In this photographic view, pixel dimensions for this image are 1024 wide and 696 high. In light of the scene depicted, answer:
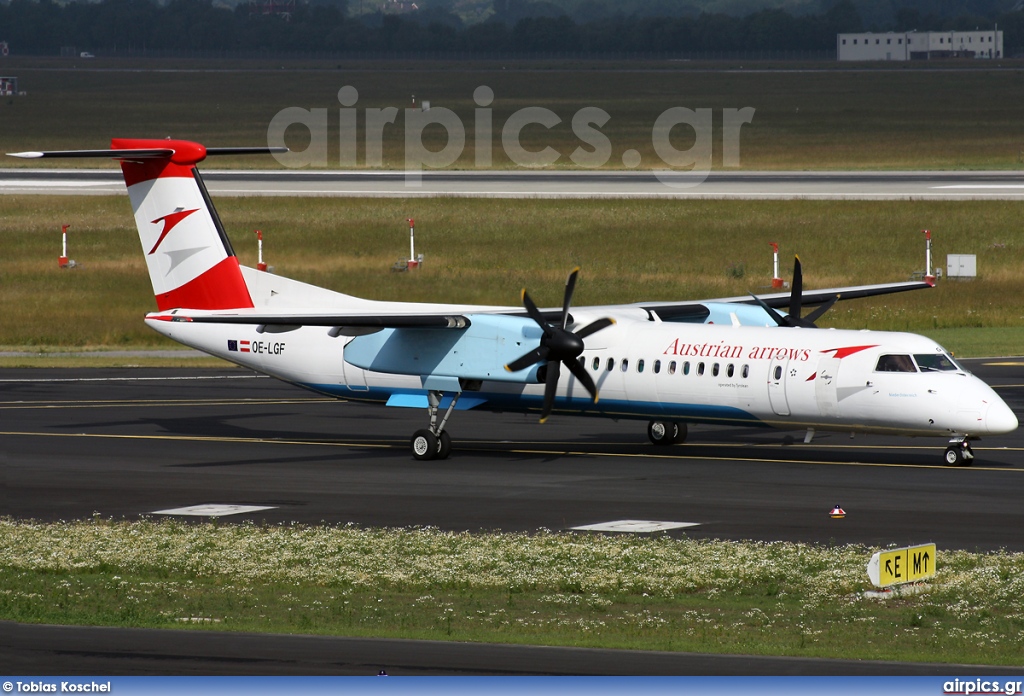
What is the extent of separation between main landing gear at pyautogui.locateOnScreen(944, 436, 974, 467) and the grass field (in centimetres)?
7104

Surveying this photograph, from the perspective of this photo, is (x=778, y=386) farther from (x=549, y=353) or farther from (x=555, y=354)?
(x=549, y=353)

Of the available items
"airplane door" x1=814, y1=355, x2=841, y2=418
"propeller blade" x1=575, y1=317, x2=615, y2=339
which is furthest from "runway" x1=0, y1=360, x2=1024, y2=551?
"propeller blade" x1=575, y1=317, x2=615, y2=339

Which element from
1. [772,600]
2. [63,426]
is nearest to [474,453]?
[63,426]

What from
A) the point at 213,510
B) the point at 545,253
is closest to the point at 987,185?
the point at 545,253

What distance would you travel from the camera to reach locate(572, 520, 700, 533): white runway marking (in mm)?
22048

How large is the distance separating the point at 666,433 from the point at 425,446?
556 centimetres

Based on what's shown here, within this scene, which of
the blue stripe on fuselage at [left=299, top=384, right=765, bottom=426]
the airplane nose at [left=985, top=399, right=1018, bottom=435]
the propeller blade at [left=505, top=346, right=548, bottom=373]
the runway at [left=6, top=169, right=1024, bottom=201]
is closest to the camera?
the airplane nose at [left=985, top=399, right=1018, bottom=435]

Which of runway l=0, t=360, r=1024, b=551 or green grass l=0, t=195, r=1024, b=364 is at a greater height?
green grass l=0, t=195, r=1024, b=364

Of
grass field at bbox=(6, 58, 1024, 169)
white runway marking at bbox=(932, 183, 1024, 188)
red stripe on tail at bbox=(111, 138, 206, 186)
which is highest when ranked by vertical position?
grass field at bbox=(6, 58, 1024, 169)

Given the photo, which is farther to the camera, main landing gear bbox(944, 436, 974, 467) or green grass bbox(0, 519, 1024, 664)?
main landing gear bbox(944, 436, 974, 467)

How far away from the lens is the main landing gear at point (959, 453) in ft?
A: 89.1

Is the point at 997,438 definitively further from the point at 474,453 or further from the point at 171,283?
the point at 171,283

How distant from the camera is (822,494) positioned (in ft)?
81.6

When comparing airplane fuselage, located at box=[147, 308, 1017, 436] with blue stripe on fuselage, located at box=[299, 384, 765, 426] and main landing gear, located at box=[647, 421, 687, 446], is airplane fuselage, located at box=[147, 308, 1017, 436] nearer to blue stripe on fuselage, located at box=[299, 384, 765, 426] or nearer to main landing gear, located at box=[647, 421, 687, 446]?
blue stripe on fuselage, located at box=[299, 384, 765, 426]
